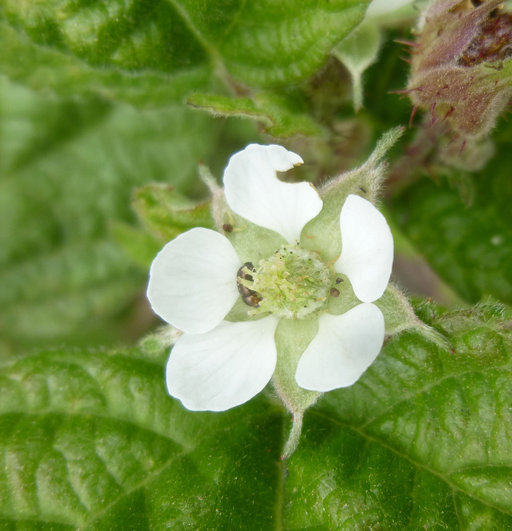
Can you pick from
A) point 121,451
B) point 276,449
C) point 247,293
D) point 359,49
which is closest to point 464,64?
point 359,49

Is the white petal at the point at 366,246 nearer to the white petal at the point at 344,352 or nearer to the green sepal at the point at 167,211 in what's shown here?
the white petal at the point at 344,352

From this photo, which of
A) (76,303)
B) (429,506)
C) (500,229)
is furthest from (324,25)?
(76,303)

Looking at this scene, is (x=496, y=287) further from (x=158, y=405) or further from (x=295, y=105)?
(x=158, y=405)

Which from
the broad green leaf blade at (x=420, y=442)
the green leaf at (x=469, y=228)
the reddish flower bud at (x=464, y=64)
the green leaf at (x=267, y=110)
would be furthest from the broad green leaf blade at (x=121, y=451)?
the reddish flower bud at (x=464, y=64)

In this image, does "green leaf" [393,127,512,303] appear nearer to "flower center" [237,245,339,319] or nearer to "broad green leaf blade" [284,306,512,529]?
"broad green leaf blade" [284,306,512,529]

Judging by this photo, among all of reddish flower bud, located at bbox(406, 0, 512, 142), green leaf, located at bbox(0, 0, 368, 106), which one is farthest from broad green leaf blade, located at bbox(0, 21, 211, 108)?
reddish flower bud, located at bbox(406, 0, 512, 142)

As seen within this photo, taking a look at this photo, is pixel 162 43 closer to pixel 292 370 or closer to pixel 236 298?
pixel 236 298
